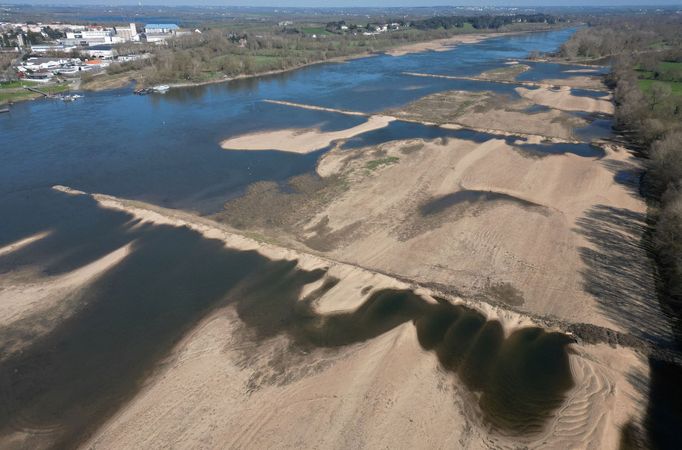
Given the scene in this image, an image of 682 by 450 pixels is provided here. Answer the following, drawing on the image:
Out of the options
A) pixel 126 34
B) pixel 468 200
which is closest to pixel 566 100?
pixel 468 200

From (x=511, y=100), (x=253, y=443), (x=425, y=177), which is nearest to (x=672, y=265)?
(x=425, y=177)

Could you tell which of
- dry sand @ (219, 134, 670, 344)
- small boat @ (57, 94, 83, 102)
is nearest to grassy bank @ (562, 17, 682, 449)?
dry sand @ (219, 134, 670, 344)

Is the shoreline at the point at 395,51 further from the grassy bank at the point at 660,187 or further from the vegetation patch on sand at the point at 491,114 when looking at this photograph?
the grassy bank at the point at 660,187

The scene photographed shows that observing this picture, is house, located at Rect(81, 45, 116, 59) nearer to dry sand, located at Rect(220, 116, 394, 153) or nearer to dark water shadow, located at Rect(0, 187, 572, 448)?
dry sand, located at Rect(220, 116, 394, 153)

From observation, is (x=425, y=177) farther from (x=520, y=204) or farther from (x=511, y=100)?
(x=511, y=100)

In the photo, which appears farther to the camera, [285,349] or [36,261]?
[36,261]
